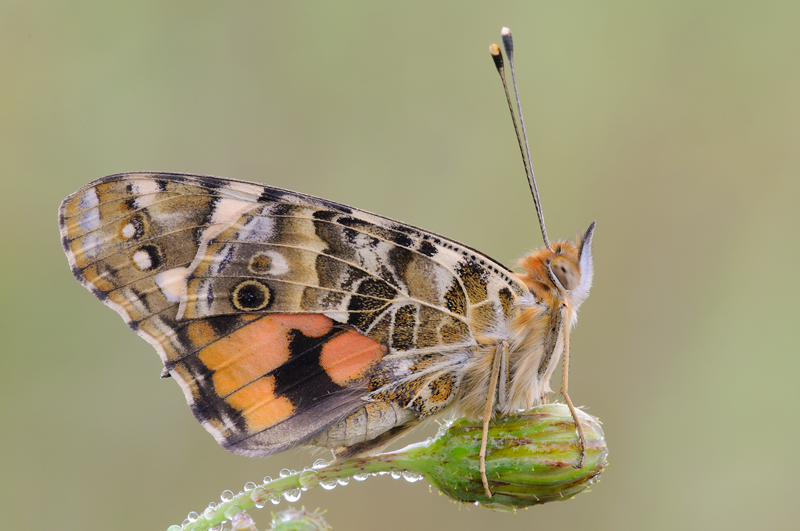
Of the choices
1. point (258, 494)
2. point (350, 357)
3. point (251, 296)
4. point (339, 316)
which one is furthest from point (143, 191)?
point (258, 494)

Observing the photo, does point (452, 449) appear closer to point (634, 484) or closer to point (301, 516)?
point (301, 516)

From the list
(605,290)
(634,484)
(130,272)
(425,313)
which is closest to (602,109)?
(605,290)

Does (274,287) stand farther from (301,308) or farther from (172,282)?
(172,282)

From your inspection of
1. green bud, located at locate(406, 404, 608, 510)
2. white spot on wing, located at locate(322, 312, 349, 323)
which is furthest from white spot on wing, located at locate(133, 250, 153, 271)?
green bud, located at locate(406, 404, 608, 510)

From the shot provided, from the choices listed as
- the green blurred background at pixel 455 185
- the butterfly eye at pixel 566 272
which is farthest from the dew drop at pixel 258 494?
the green blurred background at pixel 455 185

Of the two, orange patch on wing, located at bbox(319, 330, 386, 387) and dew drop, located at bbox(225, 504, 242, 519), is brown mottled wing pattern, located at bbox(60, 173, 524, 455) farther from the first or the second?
dew drop, located at bbox(225, 504, 242, 519)

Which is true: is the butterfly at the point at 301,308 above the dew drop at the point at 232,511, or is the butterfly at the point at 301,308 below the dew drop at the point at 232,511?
above

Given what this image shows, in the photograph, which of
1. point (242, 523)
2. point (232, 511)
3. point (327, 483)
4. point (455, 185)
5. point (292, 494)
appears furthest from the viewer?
point (455, 185)

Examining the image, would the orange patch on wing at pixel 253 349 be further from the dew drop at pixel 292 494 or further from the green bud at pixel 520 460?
the green bud at pixel 520 460
